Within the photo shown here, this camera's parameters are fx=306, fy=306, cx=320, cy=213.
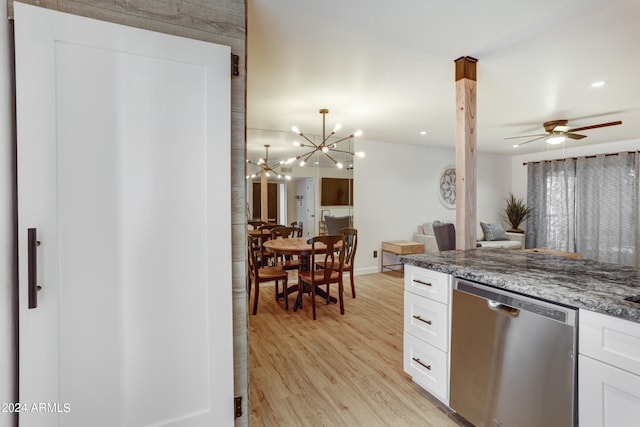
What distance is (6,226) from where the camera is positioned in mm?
1143

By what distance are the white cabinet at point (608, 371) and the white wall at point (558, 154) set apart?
19.9 feet

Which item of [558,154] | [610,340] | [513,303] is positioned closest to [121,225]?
[513,303]

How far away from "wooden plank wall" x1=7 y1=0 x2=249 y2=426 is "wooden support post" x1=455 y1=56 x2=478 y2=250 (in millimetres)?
1632

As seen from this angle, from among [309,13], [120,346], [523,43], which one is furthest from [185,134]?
[523,43]

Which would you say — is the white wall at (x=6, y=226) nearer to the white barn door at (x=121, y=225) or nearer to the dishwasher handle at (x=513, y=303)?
the white barn door at (x=121, y=225)

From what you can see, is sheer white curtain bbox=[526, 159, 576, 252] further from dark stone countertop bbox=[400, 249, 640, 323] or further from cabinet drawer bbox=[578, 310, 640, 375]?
cabinet drawer bbox=[578, 310, 640, 375]

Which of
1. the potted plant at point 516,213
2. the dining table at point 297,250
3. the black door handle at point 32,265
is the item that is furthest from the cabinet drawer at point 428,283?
the potted plant at point 516,213

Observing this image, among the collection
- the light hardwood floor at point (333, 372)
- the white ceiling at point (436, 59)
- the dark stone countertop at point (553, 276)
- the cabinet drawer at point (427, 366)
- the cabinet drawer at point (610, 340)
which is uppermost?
the white ceiling at point (436, 59)

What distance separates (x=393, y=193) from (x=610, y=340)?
4688 mm

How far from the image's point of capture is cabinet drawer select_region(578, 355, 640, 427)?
1.04 metres

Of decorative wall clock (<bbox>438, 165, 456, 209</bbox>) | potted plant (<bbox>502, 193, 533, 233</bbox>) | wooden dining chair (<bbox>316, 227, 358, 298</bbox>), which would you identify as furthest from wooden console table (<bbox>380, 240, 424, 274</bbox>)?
potted plant (<bbox>502, 193, 533, 233</bbox>)

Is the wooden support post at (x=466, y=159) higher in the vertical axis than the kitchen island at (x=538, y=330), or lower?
higher

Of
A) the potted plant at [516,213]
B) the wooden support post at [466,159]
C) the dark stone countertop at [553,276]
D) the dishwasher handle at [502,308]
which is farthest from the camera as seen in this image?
the potted plant at [516,213]

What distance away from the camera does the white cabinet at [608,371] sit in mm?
1032
